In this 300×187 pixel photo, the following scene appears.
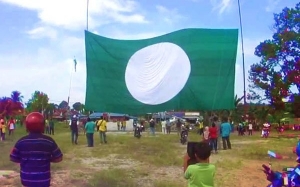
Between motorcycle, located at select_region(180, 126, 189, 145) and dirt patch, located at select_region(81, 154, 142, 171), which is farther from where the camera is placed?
motorcycle, located at select_region(180, 126, 189, 145)

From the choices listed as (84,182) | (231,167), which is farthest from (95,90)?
(231,167)

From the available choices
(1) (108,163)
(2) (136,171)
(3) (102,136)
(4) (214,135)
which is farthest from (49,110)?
(2) (136,171)

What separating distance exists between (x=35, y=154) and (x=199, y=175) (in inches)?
63.8

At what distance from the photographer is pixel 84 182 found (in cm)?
928

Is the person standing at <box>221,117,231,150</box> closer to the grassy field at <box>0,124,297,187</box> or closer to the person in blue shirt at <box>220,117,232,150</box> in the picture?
the person in blue shirt at <box>220,117,232,150</box>

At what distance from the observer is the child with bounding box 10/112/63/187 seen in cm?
453

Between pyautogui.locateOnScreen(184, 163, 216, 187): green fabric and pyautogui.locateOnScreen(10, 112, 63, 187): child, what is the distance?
1.36 meters

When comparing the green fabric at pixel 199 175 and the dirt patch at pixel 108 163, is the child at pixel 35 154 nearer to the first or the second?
the green fabric at pixel 199 175

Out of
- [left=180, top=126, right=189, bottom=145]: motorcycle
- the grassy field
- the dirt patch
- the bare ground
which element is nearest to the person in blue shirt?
the grassy field

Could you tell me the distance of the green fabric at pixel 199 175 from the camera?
180 inches

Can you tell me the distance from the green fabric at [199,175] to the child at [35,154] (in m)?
1.36

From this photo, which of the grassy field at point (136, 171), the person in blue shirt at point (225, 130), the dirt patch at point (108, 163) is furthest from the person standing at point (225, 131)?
the dirt patch at point (108, 163)

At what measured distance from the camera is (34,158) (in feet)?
14.9

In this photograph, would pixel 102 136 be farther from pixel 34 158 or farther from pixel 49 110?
pixel 49 110
